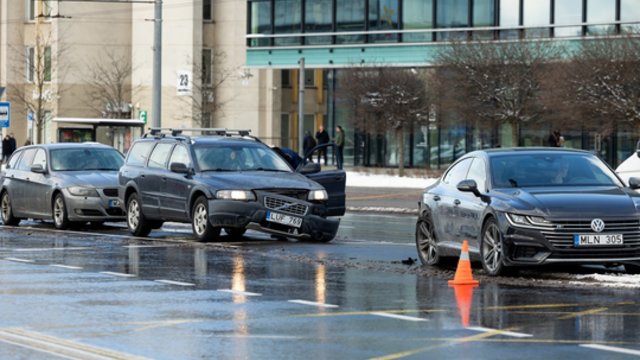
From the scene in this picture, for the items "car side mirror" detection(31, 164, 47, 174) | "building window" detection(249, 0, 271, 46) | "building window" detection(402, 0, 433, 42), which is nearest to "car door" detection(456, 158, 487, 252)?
"car side mirror" detection(31, 164, 47, 174)

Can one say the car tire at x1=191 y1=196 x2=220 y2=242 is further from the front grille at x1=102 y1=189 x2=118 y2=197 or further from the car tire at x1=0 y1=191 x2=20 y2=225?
the car tire at x1=0 y1=191 x2=20 y2=225

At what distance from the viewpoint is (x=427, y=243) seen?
19.2 m

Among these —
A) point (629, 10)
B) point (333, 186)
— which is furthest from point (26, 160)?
point (629, 10)

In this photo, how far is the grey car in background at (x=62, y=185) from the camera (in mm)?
27078

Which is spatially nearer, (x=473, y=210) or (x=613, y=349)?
(x=613, y=349)

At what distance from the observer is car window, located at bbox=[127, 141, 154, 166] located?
84.2 feet

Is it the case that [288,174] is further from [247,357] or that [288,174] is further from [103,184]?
[247,357]

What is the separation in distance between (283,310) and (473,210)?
458 cm

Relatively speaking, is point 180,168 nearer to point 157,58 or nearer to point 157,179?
point 157,179

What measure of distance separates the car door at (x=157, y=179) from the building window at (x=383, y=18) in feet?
135

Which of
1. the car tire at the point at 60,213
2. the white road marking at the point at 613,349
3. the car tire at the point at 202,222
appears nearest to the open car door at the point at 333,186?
the car tire at the point at 202,222

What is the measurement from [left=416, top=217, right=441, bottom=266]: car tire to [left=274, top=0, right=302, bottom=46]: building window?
166 feet

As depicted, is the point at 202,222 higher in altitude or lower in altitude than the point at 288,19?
lower

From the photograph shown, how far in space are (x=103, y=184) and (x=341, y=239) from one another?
191 inches
